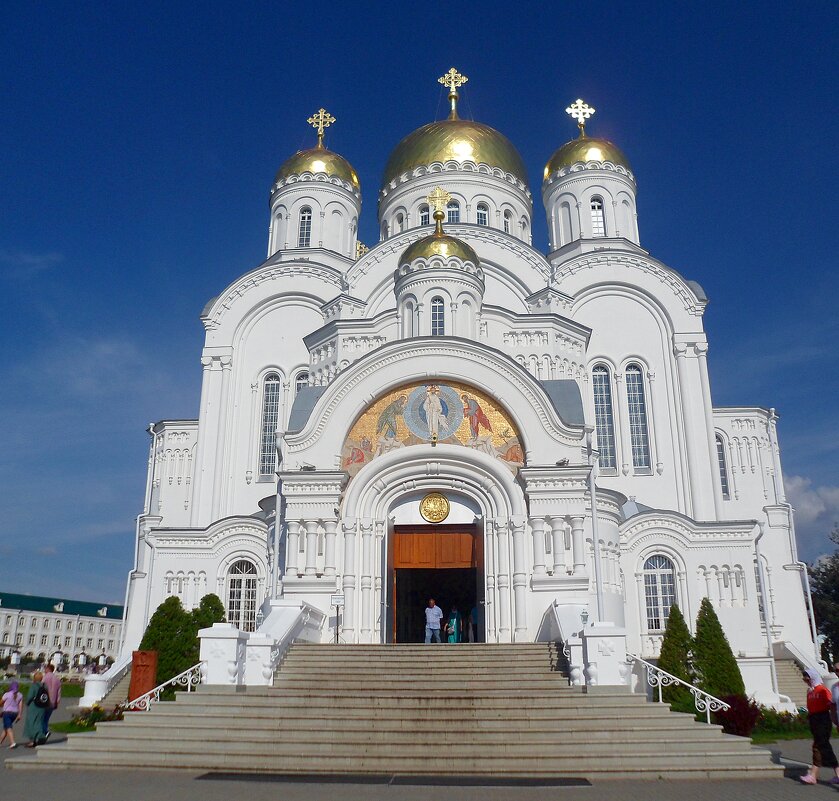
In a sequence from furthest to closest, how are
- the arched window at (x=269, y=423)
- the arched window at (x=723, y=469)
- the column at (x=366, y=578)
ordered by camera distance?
the arched window at (x=723, y=469), the arched window at (x=269, y=423), the column at (x=366, y=578)

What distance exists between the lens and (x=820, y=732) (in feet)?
28.5

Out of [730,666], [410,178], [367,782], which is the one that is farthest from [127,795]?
[410,178]

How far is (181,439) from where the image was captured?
24.7 metres

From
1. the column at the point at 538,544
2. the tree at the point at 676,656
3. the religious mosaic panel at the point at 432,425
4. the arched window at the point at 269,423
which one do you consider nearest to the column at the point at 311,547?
the religious mosaic panel at the point at 432,425

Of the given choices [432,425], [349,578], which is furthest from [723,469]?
[349,578]

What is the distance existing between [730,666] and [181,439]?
16.4 metres

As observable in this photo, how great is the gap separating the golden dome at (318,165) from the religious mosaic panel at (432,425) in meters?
13.8

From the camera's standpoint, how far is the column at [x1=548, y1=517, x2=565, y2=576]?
1556 cm

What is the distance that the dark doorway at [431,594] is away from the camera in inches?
742

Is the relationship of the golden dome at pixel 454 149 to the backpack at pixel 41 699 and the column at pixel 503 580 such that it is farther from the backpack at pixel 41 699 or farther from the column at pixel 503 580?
the backpack at pixel 41 699

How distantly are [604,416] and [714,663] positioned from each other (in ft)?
30.7

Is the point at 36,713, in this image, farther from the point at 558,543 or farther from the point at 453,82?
the point at 453,82

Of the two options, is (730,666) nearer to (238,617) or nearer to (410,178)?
(238,617)

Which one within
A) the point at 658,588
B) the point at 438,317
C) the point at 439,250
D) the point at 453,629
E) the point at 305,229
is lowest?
the point at 453,629
